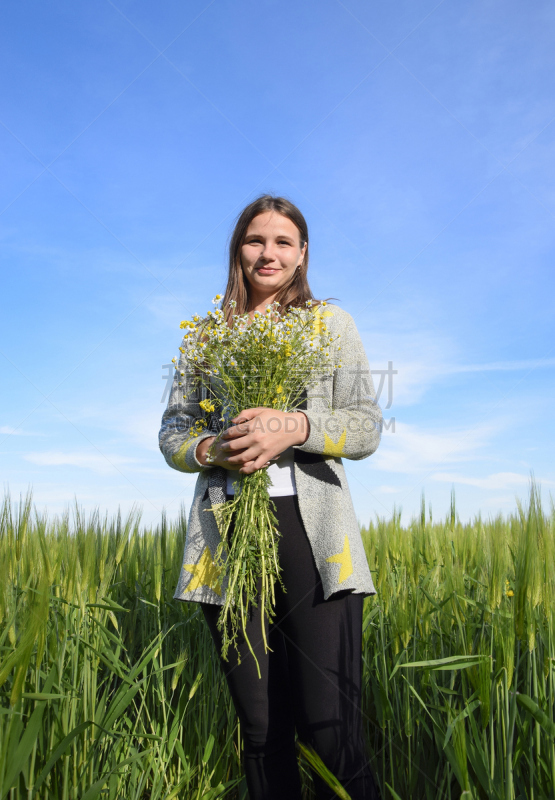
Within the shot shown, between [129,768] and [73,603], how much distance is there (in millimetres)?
552

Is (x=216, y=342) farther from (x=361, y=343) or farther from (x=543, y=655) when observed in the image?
(x=543, y=655)

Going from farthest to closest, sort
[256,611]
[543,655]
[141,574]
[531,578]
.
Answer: [141,574], [543,655], [256,611], [531,578]

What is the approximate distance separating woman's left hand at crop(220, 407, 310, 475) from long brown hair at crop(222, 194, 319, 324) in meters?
0.53

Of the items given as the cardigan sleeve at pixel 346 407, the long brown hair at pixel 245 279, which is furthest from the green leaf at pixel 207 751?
the long brown hair at pixel 245 279

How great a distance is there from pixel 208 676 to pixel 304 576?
112 centimetres

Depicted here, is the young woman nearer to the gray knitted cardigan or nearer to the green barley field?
the gray knitted cardigan

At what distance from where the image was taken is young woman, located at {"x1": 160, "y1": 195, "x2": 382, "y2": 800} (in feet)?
5.13

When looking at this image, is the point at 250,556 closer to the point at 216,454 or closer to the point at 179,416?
the point at 216,454

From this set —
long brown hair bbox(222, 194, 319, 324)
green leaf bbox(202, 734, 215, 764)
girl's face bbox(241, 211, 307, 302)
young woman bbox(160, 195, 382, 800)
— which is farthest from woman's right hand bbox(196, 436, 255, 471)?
green leaf bbox(202, 734, 215, 764)

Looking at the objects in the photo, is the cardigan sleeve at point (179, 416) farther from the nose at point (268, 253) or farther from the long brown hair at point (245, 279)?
the nose at point (268, 253)

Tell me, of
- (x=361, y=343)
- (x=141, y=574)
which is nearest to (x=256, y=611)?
(x=361, y=343)

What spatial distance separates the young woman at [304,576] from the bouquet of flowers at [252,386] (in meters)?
0.05

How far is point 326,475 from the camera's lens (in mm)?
1755

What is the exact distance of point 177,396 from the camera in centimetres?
204
